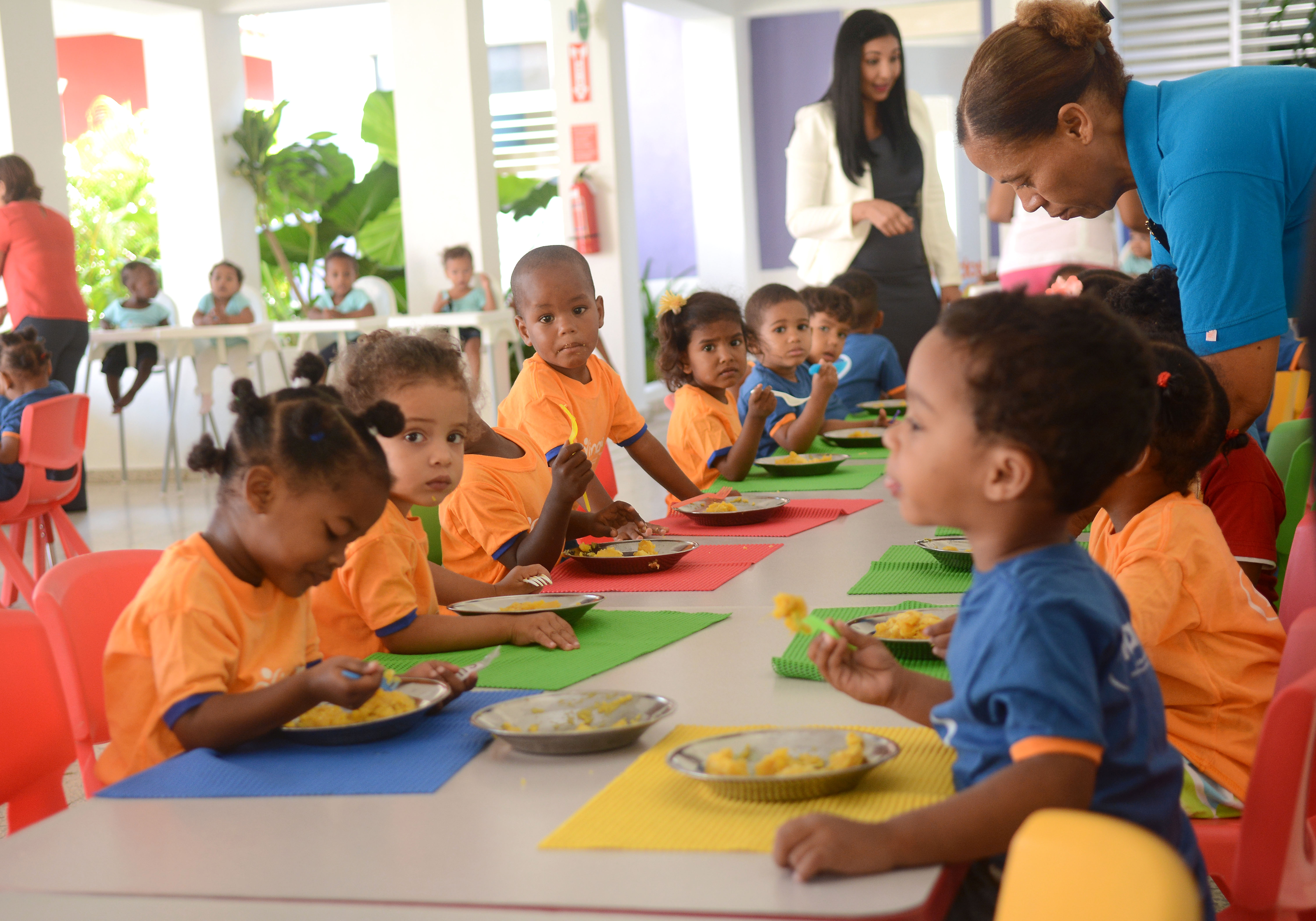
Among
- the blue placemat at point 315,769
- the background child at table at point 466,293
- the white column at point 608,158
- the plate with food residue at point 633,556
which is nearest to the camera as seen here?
the blue placemat at point 315,769

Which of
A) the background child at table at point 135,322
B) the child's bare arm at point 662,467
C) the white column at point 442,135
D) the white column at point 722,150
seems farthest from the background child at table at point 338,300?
the child's bare arm at point 662,467

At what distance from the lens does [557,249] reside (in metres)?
2.82

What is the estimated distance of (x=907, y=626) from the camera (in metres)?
1.41

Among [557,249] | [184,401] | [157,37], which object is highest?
[157,37]

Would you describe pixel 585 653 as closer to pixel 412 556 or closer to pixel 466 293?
pixel 412 556

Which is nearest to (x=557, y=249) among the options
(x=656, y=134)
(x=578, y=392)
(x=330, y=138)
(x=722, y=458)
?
(x=578, y=392)

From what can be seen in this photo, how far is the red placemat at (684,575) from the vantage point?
1.94 m

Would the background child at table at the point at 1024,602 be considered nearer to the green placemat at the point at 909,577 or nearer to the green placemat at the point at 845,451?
the green placemat at the point at 909,577

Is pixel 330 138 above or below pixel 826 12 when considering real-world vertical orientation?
below

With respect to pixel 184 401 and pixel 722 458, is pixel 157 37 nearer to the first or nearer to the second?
pixel 184 401

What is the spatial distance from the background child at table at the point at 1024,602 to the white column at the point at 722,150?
384 inches

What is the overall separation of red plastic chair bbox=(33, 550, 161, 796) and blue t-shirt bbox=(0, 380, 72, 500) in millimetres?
2954

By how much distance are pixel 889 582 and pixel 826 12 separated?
9939 millimetres

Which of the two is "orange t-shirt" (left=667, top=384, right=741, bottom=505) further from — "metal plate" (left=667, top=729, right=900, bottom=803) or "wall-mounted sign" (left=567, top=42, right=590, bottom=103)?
"wall-mounted sign" (left=567, top=42, right=590, bottom=103)
